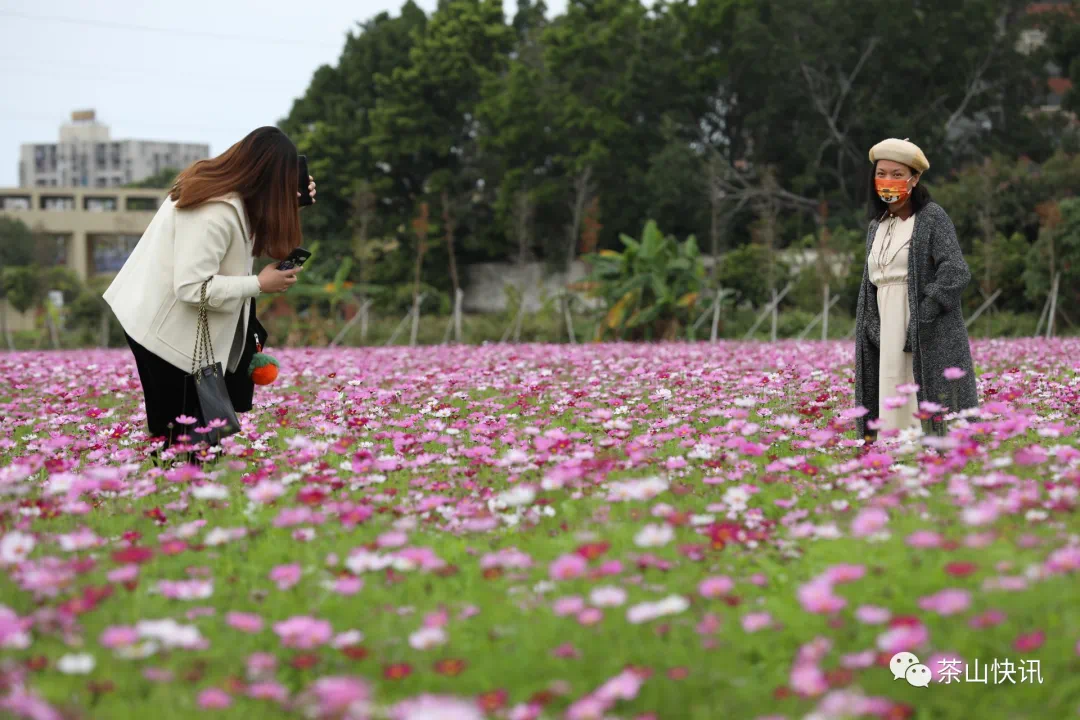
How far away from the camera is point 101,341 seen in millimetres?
22297

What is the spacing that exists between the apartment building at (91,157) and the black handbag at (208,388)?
12628 centimetres

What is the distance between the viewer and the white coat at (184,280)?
178 inches

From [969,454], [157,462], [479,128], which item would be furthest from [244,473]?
[479,128]

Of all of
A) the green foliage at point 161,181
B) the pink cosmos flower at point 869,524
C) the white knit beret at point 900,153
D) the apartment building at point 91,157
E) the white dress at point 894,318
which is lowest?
the pink cosmos flower at point 869,524

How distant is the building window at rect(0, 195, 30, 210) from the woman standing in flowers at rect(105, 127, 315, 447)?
82447mm

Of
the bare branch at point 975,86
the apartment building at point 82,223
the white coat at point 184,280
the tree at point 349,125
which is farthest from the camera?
the apartment building at point 82,223

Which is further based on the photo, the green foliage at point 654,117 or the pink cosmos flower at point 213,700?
the green foliage at point 654,117

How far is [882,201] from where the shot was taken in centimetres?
557

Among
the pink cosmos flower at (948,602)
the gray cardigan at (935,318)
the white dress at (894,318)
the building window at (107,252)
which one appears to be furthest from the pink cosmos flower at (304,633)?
the building window at (107,252)

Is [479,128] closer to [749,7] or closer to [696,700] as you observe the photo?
[749,7]

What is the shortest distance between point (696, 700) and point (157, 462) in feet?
10.6

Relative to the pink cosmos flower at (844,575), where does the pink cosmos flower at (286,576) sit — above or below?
below

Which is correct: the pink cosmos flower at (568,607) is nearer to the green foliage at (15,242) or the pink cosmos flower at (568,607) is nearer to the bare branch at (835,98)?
the bare branch at (835,98)

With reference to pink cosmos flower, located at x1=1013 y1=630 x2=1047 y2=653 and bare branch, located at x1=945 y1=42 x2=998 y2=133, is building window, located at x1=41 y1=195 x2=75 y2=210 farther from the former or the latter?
pink cosmos flower, located at x1=1013 y1=630 x2=1047 y2=653
